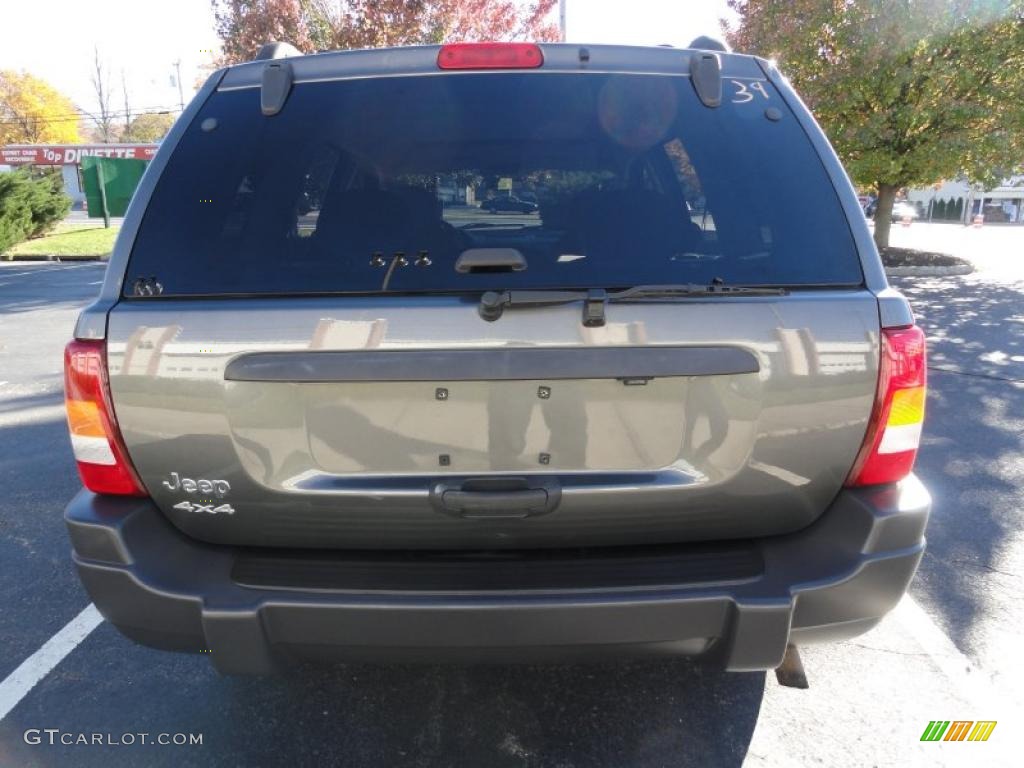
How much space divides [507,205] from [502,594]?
1219 mm

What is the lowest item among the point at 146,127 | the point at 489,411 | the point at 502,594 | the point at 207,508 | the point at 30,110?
the point at 502,594

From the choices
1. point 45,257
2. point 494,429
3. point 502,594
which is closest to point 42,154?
point 45,257

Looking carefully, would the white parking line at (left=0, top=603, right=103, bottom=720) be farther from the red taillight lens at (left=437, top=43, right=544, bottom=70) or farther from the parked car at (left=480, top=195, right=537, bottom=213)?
the red taillight lens at (left=437, top=43, right=544, bottom=70)

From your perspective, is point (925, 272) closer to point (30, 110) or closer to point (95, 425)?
point (95, 425)

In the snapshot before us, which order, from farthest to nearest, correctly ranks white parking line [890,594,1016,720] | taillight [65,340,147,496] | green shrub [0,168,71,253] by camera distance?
green shrub [0,168,71,253]
white parking line [890,594,1016,720]
taillight [65,340,147,496]

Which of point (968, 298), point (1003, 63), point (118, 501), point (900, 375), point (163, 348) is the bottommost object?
point (968, 298)

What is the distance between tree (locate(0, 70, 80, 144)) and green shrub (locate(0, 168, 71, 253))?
4622 cm

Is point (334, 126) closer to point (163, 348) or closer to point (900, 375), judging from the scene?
point (163, 348)

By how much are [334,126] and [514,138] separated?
53 centimetres

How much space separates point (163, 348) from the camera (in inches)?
69.1

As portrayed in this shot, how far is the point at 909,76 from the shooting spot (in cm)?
1314

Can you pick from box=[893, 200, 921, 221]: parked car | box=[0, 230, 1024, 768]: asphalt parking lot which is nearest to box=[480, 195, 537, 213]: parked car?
box=[0, 230, 1024, 768]: asphalt parking lot

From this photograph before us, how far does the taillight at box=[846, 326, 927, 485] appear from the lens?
5.89 ft

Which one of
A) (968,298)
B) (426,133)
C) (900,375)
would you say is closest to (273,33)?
(968,298)
